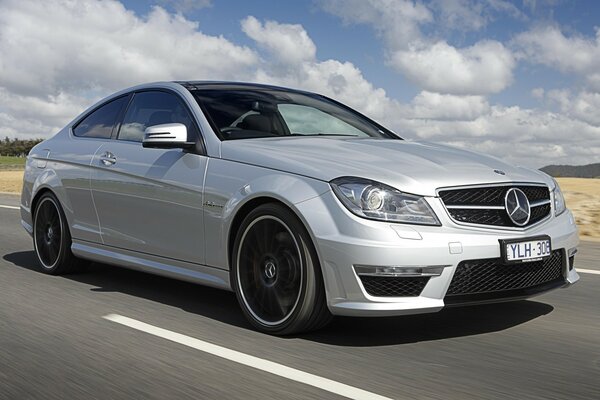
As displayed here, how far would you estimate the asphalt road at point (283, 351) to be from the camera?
3.77 meters

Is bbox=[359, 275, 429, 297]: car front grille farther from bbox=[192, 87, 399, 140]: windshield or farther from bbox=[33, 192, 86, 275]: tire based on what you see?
bbox=[33, 192, 86, 275]: tire

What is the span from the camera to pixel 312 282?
14.9 ft

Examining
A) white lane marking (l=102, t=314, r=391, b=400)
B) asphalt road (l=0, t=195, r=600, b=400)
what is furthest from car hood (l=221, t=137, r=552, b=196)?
white lane marking (l=102, t=314, r=391, b=400)

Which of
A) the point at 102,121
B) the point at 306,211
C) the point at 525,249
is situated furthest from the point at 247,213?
the point at 102,121

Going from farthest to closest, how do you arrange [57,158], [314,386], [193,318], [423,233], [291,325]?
[57,158]
[193,318]
[291,325]
[423,233]
[314,386]

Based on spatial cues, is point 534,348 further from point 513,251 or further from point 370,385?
point 370,385

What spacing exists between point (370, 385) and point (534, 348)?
1193 millimetres

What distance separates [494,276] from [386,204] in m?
0.72

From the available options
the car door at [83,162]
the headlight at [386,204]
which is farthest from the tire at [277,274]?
the car door at [83,162]

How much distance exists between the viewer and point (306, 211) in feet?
14.8

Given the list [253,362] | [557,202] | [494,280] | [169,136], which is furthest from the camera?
[169,136]

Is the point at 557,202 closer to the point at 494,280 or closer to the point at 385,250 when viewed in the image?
the point at 494,280

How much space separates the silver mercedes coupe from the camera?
4355mm

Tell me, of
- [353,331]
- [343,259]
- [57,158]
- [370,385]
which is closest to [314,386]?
[370,385]
